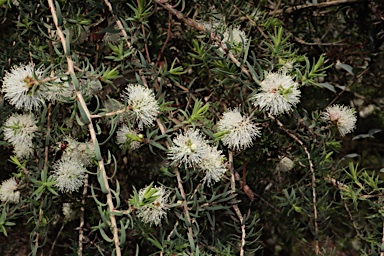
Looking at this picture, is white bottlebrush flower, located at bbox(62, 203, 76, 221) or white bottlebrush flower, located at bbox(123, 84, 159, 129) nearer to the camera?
white bottlebrush flower, located at bbox(123, 84, 159, 129)

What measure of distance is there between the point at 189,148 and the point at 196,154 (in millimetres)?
18

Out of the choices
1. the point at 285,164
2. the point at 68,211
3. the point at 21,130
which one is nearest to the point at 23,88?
the point at 21,130

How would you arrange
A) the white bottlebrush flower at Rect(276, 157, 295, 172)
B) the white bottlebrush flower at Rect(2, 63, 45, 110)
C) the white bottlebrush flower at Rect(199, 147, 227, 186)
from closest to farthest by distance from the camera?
the white bottlebrush flower at Rect(2, 63, 45, 110) → the white bottlebrush flower at Rect(199, 147, 227, 186) → the white bottlebrush flower at Rect(276, 157, 295, 172)

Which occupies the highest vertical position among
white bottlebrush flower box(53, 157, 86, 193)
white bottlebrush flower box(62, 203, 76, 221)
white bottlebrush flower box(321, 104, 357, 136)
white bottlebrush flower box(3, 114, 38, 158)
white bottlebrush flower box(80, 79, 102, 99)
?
white bottlebrush flower box(80, 79, 102, 99)

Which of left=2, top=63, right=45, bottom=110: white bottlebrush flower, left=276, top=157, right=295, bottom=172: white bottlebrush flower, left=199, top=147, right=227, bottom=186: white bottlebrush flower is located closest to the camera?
left=2, top=63, right=45, bottom=110: white bottlebrush flower

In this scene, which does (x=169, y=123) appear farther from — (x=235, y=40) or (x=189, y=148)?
(x=235, y=40)

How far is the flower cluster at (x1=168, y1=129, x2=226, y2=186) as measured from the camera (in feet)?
2.80

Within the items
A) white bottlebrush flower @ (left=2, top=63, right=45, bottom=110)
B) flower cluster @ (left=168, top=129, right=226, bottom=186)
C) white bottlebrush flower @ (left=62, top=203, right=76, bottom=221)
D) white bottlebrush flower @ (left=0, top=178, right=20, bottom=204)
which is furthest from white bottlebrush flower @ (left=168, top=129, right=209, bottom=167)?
white bottlebrush flower @ (left=62, top=203, right=76, bottom=221)

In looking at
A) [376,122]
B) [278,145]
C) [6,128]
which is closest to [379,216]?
[278,145]

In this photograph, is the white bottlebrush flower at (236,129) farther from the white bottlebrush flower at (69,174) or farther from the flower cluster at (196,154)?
the white bottlebrush flower at (69,174)

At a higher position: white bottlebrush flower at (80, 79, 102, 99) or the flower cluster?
white bottlebrush flower at (80, 79, 102, 99)

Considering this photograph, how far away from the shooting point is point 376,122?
1855 millimetres

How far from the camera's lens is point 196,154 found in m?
0.86

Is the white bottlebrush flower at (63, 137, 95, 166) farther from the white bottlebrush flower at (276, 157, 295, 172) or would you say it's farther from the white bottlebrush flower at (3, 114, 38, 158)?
the white bottlebrush flower at (276, 157, 295, 172)
